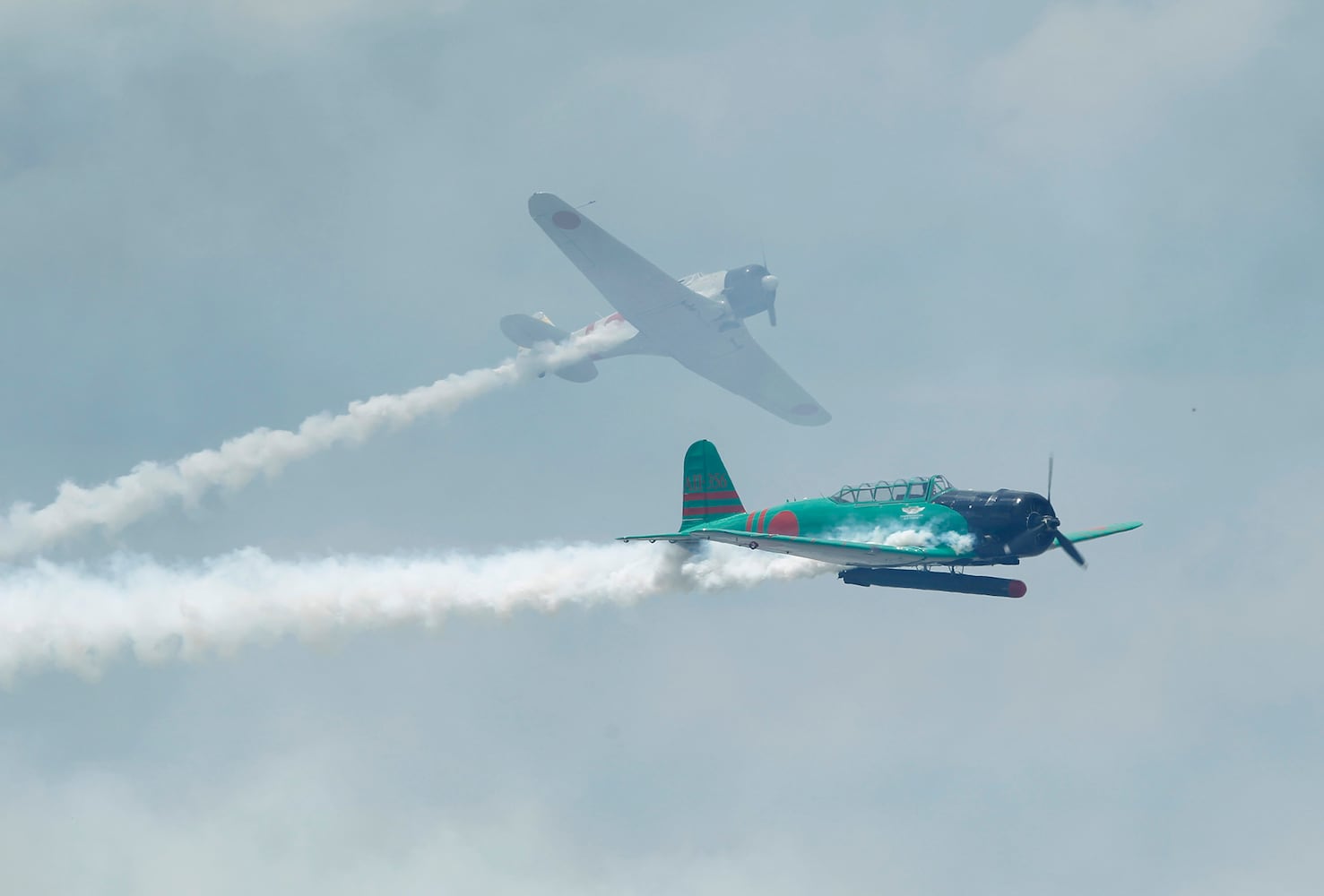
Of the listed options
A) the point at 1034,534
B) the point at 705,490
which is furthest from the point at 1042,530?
the point at 705,490

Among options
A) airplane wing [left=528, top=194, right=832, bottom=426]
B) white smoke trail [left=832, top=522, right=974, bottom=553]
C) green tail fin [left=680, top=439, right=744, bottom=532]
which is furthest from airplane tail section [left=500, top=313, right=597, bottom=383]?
white smoke trail [left=832, top=522, right=974, bottom=553]

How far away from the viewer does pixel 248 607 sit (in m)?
59.1

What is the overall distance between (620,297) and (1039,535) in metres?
27.2

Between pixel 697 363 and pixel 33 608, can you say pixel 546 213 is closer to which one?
pixel 697 363

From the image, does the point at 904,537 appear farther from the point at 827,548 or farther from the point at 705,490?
the point at 705,490

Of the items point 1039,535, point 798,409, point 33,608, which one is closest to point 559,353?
point 798,409

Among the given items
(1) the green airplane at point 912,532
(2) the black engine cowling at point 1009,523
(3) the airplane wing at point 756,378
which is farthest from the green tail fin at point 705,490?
(3) the airplane wing at point 756,378

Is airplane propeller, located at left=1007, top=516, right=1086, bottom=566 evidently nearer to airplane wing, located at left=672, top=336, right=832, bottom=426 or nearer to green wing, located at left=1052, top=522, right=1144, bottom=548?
green wing, located at left=1052, top=522, right=1144, bottom=548

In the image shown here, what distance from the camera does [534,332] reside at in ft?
242

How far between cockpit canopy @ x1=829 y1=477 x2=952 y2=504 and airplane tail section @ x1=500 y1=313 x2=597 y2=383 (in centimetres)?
2359

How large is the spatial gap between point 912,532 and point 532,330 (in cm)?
2932

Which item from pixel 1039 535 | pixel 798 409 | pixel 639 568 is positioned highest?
pixel 798 409

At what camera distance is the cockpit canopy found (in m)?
49.5

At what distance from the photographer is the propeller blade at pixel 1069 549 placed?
47.2 meters
